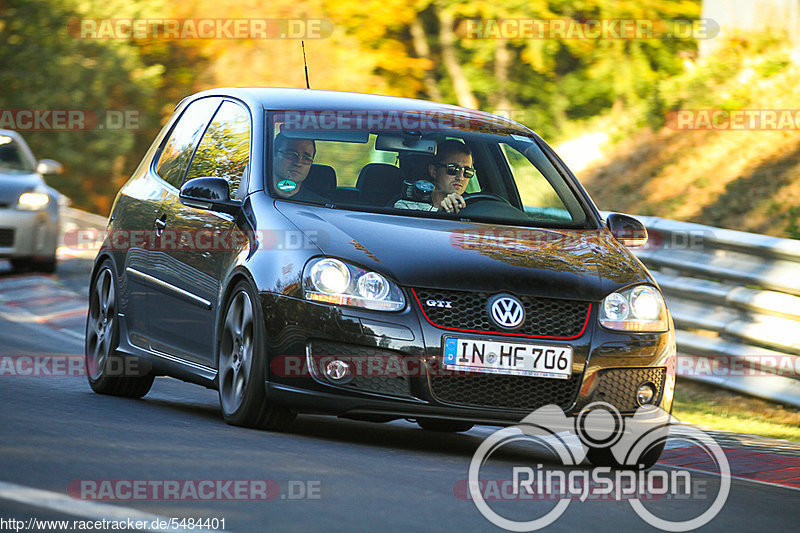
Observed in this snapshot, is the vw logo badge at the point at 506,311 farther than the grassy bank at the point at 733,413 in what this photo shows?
No

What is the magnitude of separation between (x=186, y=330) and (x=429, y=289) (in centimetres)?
175

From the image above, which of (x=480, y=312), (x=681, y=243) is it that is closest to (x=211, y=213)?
(x=480, y=312)

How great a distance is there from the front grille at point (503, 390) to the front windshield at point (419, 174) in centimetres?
116

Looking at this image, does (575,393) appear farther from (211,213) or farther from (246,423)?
(211,213)

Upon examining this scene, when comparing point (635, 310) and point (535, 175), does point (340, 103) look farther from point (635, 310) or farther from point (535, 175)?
point (635, 310)

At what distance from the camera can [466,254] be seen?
23.5 feet

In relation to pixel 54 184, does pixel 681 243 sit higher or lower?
higher

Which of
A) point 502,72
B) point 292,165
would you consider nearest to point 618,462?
point 292,165

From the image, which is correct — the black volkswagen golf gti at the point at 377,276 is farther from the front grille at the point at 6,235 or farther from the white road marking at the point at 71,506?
the front grille at the point at 6,235

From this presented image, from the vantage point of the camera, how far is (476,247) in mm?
7293

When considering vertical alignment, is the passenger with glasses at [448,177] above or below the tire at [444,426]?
above

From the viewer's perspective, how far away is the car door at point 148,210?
28.6 feet

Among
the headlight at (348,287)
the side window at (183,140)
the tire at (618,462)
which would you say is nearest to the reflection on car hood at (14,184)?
the side window at (183,140)

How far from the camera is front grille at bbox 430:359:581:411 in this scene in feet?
22.7
